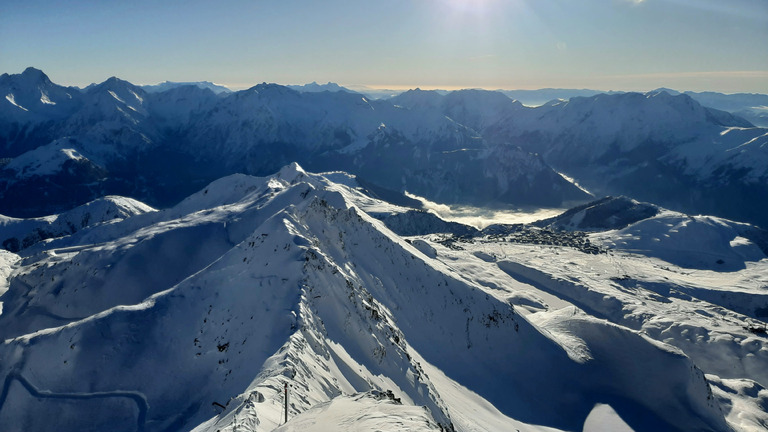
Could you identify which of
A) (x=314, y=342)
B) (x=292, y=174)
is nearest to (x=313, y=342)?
(x=314, y=342)

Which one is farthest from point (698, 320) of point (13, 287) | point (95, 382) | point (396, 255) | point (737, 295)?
point (13, 287)

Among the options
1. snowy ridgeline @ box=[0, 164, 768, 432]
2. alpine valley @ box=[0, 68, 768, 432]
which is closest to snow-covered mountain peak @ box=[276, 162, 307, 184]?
alpine valley @ box=[0, 68, 768, 432]

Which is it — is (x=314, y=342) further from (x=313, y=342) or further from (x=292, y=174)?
(x=292, y=174)

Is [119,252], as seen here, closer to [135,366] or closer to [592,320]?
[135,366]

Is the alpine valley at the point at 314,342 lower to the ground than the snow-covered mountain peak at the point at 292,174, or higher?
lower

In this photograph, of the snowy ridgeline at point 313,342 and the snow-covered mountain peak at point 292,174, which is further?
the snow-covered mountain peak at point 292,174

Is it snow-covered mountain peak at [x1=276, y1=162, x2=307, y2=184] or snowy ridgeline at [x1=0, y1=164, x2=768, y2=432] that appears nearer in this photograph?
snowy ridgeline at [x1=0, y1=164, x2=768, y2=432]

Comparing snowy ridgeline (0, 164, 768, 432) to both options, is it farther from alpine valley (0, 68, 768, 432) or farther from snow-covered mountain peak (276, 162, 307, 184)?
snow-covered mountain peak (276, 162, 307, 184)

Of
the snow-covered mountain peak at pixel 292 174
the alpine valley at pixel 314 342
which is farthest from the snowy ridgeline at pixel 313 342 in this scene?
the snow-covered mountain peak at pixel 292 174

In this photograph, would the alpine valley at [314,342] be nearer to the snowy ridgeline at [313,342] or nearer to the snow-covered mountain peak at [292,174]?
the snowy ridgeline at [313,342]
